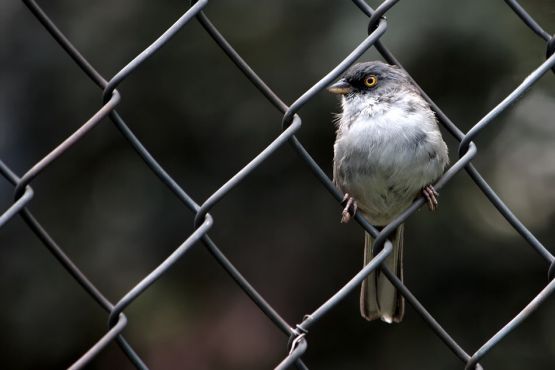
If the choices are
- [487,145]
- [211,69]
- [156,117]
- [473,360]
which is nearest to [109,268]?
[156,117]

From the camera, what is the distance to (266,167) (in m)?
4.70

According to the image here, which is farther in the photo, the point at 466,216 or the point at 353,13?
the point at 466,216

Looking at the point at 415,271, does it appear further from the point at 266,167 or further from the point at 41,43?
the point at 41,43

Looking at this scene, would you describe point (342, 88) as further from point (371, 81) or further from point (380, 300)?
point (380, 300)

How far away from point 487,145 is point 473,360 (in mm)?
2305

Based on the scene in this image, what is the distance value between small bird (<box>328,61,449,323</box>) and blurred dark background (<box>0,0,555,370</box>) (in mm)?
890

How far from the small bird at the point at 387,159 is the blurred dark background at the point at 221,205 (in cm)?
89

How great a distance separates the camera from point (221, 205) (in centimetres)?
475

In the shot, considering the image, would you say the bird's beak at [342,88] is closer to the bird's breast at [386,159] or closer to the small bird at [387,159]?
the small bird at [387,159]

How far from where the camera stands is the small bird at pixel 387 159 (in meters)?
3.28

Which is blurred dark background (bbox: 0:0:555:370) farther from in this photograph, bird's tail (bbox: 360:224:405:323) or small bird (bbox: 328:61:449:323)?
bird's tail (bbox: 360:224:405:323)

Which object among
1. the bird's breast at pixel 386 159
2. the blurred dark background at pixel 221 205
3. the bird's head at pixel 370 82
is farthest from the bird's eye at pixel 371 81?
the blurred dark background at pixel 221 205

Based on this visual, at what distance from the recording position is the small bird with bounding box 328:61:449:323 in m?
3.28

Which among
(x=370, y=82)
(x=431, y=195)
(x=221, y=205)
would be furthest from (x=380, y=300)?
(x=221, y=205)
